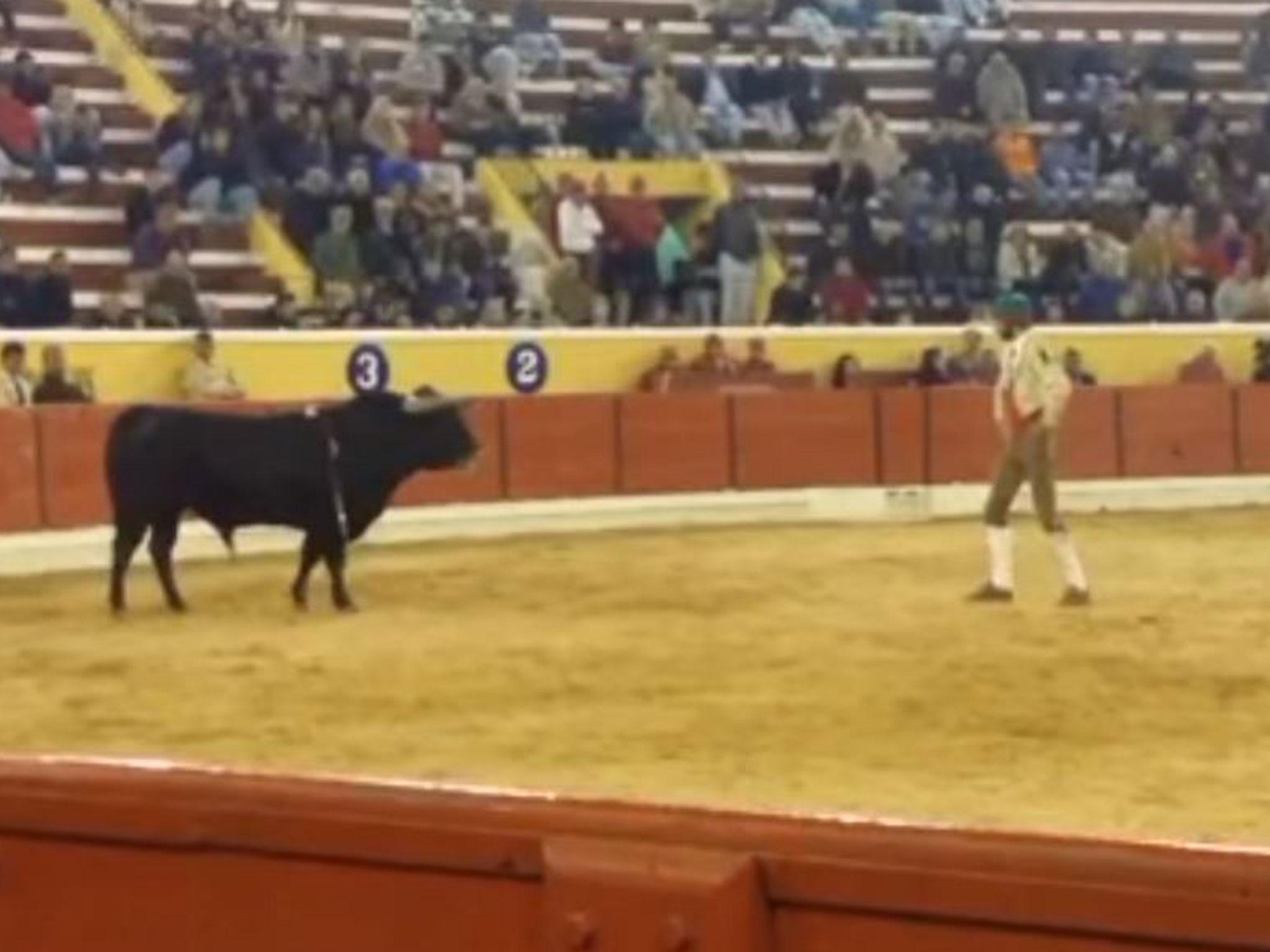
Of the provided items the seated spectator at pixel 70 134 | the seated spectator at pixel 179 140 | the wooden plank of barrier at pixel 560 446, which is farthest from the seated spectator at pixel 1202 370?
the seated spectator at pixel 70 134

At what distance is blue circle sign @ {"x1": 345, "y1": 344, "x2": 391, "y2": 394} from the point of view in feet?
64.2

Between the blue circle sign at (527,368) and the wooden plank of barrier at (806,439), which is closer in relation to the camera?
the blue circle sign at (527,368)

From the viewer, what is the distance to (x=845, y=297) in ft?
75.6

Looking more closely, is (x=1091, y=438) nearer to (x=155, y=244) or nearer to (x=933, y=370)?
(x=933, y=370)

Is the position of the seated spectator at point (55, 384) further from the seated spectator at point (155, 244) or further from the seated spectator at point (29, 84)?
the seated spectator at point (29, 84)

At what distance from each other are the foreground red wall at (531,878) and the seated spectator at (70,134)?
18.6 metres

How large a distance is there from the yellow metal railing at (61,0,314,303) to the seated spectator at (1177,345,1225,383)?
6953mm

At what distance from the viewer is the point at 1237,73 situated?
1123 inches

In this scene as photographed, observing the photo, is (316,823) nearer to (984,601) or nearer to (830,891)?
(830,891)

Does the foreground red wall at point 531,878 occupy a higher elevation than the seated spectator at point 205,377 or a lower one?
higher

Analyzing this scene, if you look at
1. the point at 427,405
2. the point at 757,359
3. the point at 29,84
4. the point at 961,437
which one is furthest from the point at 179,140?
Answer: the point at 427,405

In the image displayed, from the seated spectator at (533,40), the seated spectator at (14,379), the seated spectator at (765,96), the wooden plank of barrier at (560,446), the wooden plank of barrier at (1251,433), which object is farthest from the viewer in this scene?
the seated spectator at (765,96)

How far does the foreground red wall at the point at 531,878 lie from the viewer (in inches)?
90.7

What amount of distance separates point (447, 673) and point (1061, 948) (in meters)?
9.08
